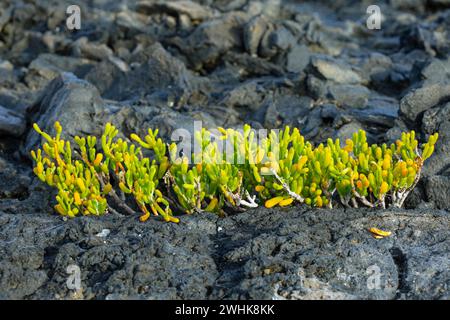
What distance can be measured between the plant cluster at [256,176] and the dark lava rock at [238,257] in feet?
0.74

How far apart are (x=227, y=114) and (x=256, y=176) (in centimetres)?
300

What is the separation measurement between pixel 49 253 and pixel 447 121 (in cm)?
412

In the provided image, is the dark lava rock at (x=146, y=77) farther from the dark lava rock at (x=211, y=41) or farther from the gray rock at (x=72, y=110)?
the gray rock at (x=72, y=110)

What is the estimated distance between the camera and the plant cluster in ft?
20.3

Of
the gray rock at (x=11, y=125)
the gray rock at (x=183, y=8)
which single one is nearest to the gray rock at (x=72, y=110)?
the gray rock at (x=11, y=125)

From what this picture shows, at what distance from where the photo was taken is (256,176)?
243 inches

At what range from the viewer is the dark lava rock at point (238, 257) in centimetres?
511

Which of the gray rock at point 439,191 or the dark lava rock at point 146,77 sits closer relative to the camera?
the gray rock at point 439,191

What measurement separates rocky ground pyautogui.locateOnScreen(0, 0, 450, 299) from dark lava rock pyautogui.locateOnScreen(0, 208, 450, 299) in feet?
0.04

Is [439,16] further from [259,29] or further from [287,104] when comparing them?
[287,104]

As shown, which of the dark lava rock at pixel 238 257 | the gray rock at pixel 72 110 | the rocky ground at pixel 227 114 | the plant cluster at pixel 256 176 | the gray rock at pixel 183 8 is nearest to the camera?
the dark lava rock at pixel 238 257

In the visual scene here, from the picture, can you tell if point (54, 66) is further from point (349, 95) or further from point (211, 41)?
point (349, 95)

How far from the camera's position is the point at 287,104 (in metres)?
9.41

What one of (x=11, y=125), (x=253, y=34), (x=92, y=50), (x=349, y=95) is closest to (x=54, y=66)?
(x=92, y=50)
